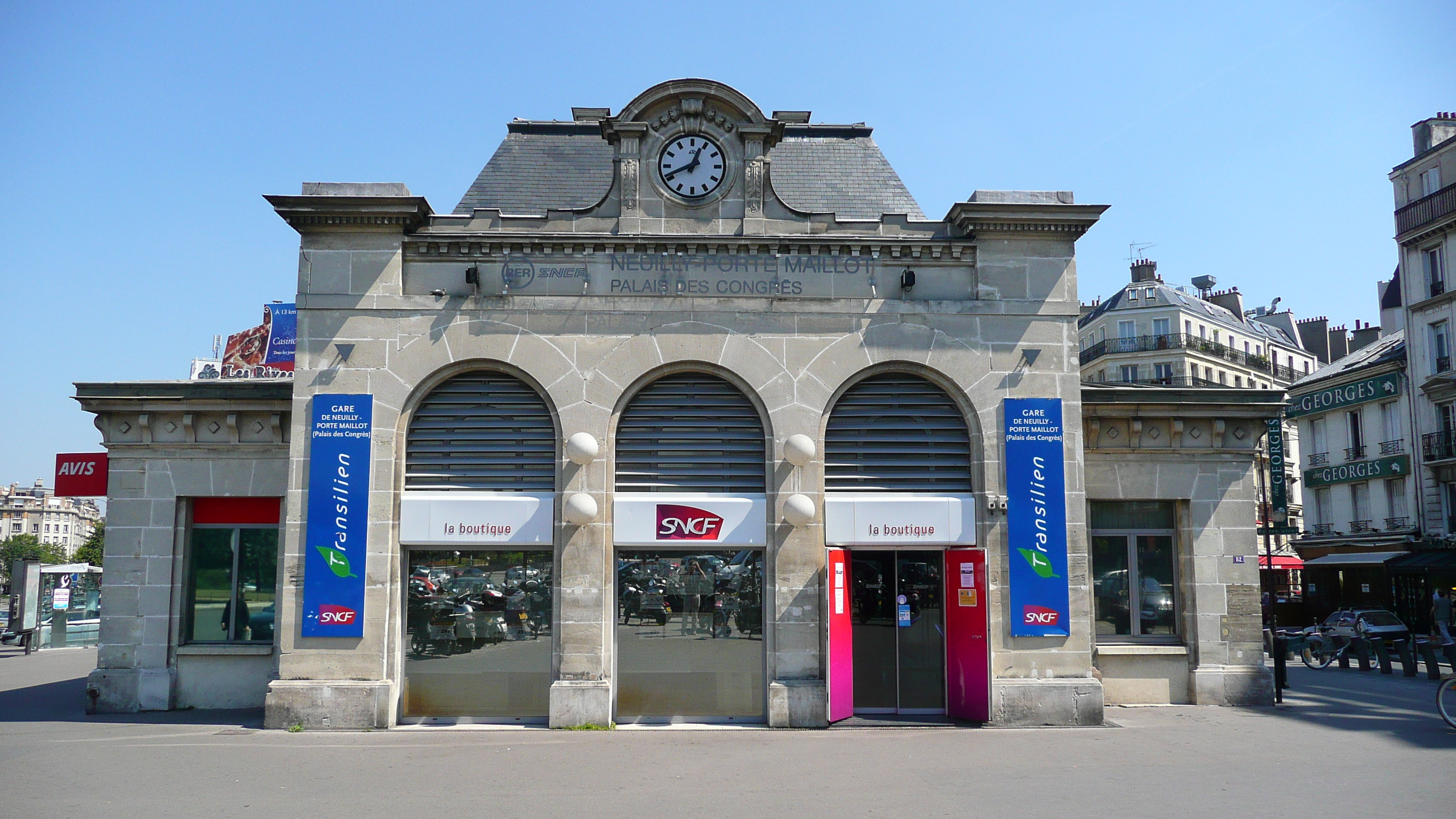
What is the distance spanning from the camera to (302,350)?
46.1 ft

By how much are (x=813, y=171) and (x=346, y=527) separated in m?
9.72

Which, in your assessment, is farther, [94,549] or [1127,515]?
[94,549]

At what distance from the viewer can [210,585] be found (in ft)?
51.3

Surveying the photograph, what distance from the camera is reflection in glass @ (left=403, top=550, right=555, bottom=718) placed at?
1402 centimetres

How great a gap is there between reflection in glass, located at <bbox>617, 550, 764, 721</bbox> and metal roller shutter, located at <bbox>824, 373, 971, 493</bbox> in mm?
2225

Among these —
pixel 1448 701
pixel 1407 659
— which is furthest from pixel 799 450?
pixel 1407 659

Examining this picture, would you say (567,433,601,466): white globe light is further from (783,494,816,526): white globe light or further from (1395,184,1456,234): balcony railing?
(1395,184,1456,234): balcony railing

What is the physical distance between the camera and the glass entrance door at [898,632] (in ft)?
47.2

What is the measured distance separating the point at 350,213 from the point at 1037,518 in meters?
10.7

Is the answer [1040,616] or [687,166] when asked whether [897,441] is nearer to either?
[1040,616]

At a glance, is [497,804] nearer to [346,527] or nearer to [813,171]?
[346,527]

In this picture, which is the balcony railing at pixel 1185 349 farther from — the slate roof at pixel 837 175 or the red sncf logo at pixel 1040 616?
the red sncf logo at pixel 1040 616

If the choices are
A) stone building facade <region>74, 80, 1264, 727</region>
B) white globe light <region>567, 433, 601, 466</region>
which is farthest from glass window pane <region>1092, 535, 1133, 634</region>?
white globe light <region>567, 433, 601, 466</region>

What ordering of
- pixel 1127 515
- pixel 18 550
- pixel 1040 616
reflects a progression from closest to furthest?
1. pixel 1040 616
2. pixel 1127 515
3. pixel 18 550
